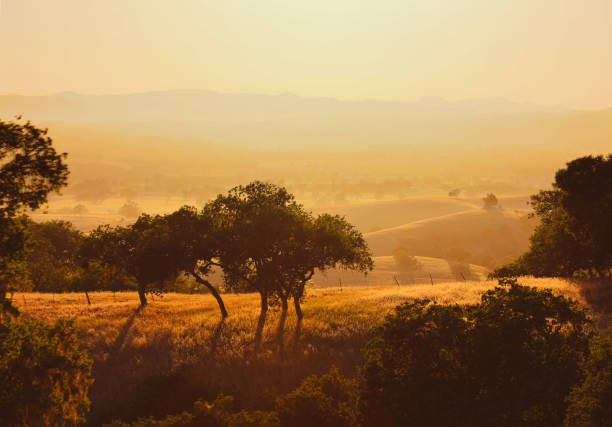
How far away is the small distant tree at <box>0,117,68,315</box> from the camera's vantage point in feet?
43.5

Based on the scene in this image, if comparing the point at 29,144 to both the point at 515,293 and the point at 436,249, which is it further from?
the point at 436,249

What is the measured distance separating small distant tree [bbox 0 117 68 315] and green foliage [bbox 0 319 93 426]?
3.14 ft

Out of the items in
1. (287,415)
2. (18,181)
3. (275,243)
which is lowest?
(287,415)

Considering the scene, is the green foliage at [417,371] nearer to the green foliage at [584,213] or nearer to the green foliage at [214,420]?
the green foliage at [214,420]

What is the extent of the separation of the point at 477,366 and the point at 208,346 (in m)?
18.0

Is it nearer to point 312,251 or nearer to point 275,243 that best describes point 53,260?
point 275,243

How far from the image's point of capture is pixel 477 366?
13555 millimetres

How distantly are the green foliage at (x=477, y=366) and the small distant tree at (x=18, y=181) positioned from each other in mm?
10813

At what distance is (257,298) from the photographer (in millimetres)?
42906

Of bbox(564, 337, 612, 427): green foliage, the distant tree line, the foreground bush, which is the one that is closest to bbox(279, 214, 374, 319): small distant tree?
the foreground bush

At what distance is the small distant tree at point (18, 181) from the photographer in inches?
522

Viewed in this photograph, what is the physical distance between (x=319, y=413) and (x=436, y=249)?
12563 cm

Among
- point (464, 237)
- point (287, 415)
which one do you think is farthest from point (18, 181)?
point (464, 237)

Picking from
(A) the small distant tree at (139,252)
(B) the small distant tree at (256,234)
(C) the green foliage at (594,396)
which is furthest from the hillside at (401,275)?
(C) the green foliage at (594,396)
